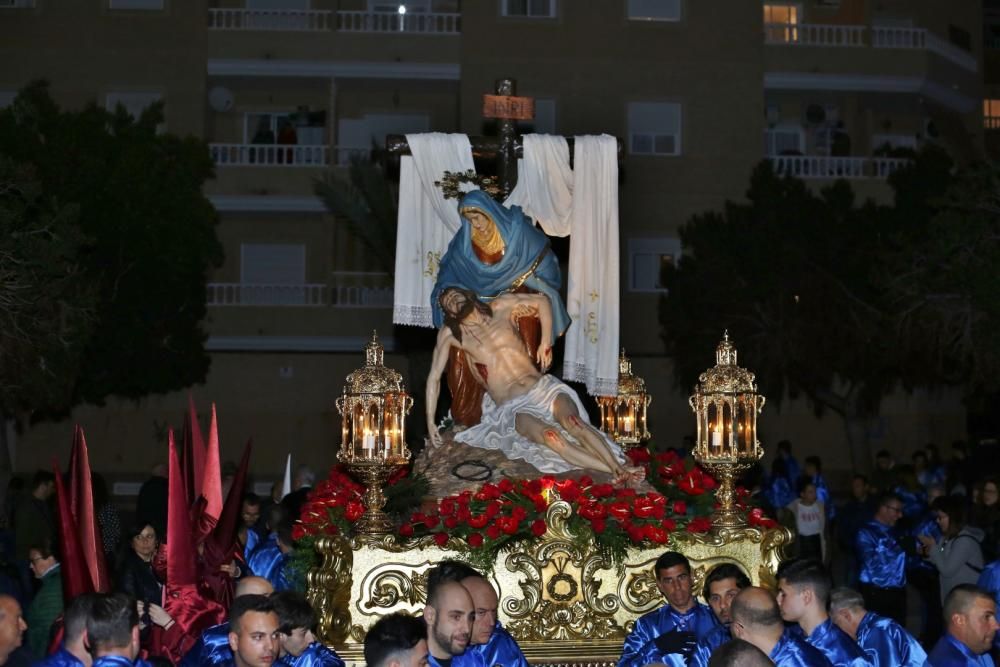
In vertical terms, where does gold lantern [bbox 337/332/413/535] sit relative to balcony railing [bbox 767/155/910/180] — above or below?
below

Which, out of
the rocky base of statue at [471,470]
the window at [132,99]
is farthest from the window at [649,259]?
the rocky base of statue at [471,470]

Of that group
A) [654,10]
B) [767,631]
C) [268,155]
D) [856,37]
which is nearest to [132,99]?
[268,155]

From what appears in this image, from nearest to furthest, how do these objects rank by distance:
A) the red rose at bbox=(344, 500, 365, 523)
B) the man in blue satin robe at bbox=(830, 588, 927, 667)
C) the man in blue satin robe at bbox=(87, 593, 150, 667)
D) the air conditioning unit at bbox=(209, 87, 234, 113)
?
the man in blue satin robe at bbox=(87, 593, 150, 667)
the man in blue satin robe at bbox=(830, 588, 927, 667)
the red rose at bbox=(344, 500, 365, 523)
the air conditioning unit at bbox=(209, 87, 234, 113)

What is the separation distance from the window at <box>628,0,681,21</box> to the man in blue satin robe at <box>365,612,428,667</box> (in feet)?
87.0

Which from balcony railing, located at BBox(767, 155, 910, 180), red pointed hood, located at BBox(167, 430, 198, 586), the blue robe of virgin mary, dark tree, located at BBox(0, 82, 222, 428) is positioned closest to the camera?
red pointed hood, located at BBox(167, 430, 198, 586)

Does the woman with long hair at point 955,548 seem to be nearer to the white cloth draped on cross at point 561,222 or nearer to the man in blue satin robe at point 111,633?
the white cloth draped on cross at point 561,222

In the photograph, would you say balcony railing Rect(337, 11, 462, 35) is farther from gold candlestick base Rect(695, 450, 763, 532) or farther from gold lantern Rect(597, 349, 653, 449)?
gold candlestick base Rect(695, 450, 763, 532)

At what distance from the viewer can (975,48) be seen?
3581cm

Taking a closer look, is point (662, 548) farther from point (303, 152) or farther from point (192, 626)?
point (303, 152)

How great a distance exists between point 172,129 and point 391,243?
29.0ft

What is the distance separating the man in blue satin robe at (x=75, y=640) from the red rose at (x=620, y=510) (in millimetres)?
5264

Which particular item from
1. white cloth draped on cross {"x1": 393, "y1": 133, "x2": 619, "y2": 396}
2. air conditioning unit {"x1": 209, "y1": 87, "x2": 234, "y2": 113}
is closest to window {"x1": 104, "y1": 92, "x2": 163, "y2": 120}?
air conditioning unit {"x1": 209, "y1": 87, "x2": 234, "y2": 113}

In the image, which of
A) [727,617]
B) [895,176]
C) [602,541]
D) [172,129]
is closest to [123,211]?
[172,129]

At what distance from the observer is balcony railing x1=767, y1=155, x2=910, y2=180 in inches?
1265
